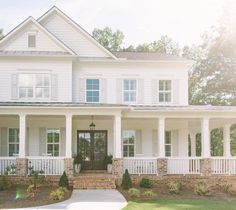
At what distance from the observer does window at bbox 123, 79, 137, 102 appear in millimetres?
25406

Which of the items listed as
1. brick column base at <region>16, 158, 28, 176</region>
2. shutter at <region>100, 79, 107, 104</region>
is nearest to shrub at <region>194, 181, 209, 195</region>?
brick column base at <region>16, 158, 28, 176</region>

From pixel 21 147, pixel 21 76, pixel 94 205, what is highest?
pixel 21 76

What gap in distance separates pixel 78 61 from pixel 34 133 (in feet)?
15.6

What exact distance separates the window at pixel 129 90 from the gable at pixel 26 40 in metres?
3.85

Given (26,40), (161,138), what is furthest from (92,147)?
(26,40)

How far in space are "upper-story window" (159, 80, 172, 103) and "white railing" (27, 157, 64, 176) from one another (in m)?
7.46

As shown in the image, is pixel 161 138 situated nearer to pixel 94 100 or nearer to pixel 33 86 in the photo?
pixel 94 100

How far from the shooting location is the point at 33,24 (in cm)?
2445

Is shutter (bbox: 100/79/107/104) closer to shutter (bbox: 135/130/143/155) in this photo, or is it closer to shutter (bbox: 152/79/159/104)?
shutter (bbox: 135/130/143/155)

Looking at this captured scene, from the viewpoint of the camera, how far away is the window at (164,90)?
25.7 meters

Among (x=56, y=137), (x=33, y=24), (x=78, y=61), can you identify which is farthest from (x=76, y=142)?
(x=33, y=24)

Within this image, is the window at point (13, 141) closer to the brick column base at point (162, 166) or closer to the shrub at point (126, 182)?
the shrub at point (126, 182)

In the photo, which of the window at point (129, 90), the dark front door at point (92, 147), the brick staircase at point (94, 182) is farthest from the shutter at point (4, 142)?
the window at point (129, 90)

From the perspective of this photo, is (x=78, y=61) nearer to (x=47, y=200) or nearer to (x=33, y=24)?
(x=33, y=24)
